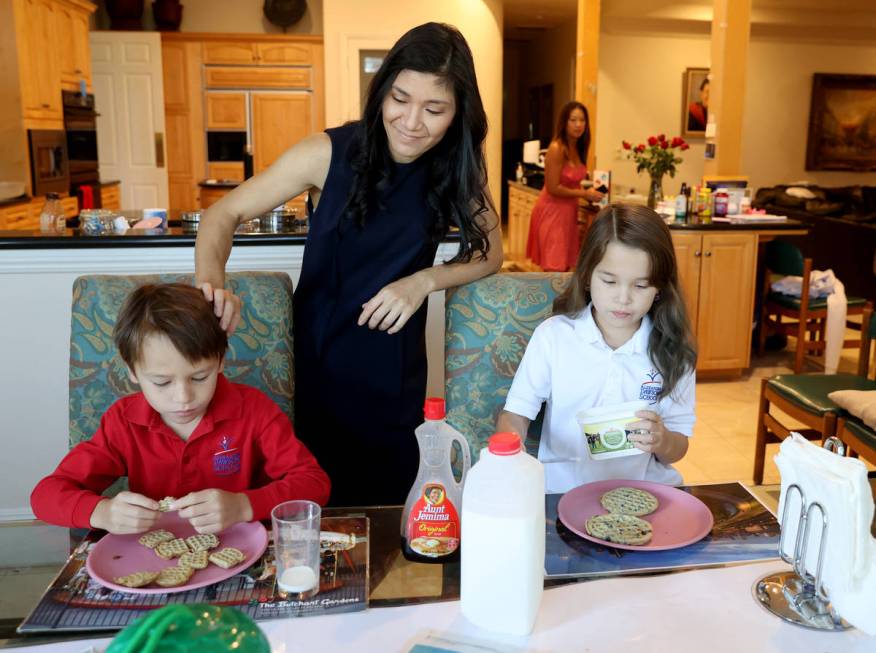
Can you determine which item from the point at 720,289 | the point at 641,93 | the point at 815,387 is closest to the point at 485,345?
the point at 815,387

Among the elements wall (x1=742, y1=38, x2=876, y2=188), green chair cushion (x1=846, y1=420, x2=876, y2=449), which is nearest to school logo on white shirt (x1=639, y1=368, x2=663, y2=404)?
green chair cushion (x1=846, y1=420, x2=876, y2=449)

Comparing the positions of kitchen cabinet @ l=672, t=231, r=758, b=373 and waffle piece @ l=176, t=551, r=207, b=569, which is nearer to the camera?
waffle piece @ l=176, t=551, r=207, b=569

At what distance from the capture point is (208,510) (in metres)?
1.12

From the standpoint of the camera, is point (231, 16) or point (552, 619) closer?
point (552, 619)

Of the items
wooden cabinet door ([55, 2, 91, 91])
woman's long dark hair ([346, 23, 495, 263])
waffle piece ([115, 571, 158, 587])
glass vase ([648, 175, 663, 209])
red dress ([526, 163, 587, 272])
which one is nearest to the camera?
waffle piece ([115, 571, 158, 587])

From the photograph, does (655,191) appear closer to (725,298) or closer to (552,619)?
(725,298)

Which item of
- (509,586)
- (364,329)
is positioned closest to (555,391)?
(364,329)

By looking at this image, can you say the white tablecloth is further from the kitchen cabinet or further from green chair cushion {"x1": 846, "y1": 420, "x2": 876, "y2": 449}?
the kitchen cabinet

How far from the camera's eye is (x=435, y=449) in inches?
43.8

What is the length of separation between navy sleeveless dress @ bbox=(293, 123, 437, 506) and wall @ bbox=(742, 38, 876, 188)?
8817 millimetres

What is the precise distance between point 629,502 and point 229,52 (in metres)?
7.17

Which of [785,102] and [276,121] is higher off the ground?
[785,102]

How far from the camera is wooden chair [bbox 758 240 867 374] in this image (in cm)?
448

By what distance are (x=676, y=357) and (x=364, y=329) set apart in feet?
2.08
